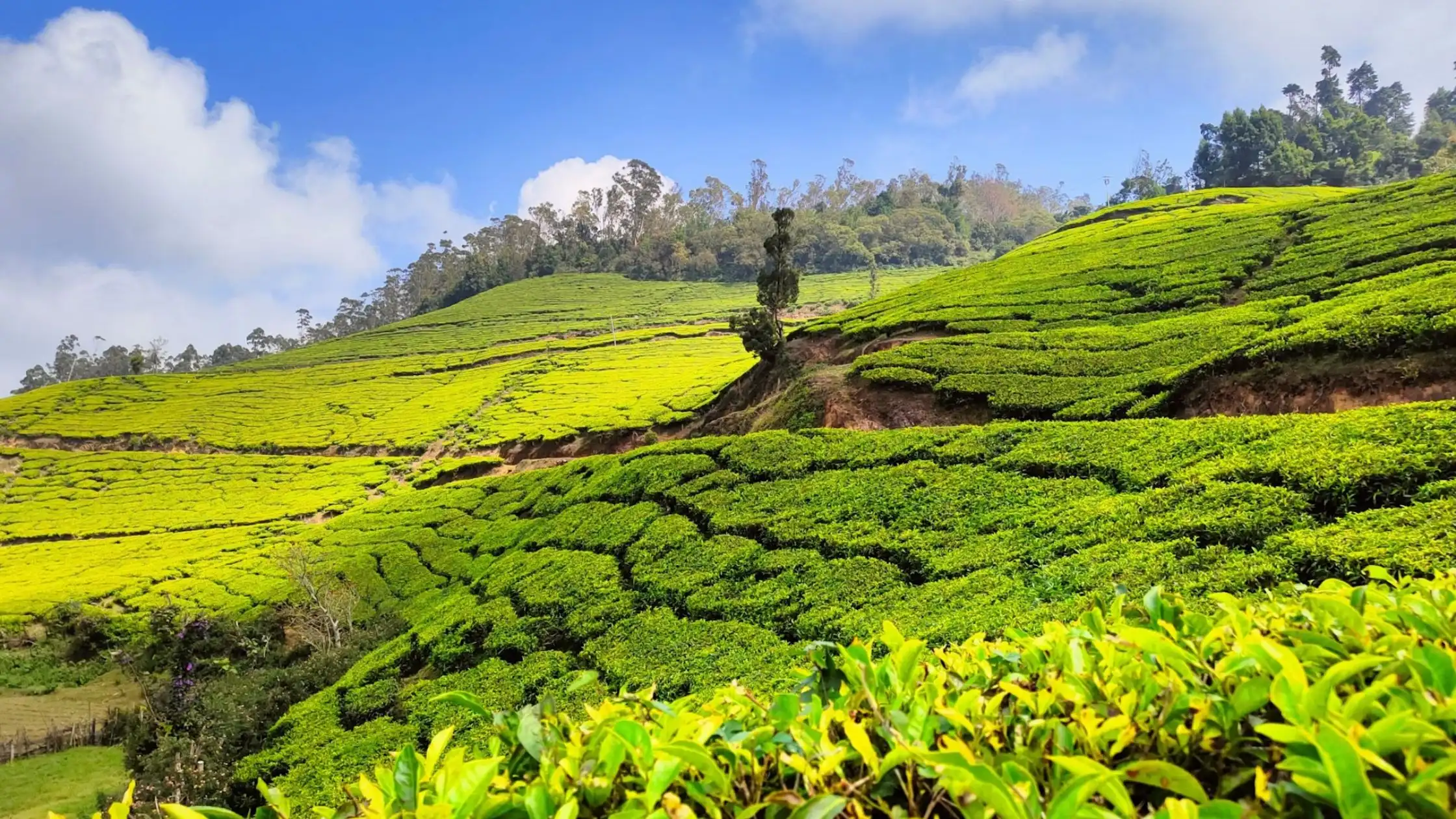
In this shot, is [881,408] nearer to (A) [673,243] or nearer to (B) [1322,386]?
(B) [1322,386]

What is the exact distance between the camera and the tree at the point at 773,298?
19.8m

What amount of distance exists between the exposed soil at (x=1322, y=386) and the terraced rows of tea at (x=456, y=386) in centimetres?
1822

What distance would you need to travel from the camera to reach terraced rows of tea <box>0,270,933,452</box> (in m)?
36.2

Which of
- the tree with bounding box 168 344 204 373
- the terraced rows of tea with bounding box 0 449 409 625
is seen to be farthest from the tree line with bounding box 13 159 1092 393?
the terraced rows of tea with bounding box 0 449 409 625

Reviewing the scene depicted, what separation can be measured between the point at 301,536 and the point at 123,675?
21.2 feet

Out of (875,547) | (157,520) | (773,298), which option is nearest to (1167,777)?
(875,547)

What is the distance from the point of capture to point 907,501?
28.9ft

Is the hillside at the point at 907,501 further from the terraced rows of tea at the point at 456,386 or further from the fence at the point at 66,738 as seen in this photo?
the terraced rows of tea at the point at 456,386

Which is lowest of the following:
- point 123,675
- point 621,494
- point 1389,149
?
point 123,675

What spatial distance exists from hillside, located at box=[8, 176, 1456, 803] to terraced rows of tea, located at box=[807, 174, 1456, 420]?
3.2 inches

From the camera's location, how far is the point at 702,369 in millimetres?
41250

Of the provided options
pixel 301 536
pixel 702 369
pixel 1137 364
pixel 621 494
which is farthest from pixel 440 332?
pixel 1137 364

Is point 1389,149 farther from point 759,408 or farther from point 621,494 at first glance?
point 621,494

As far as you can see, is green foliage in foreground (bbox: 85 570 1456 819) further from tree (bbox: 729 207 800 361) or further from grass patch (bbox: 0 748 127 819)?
tree (bbox: 729 207 800 361)
